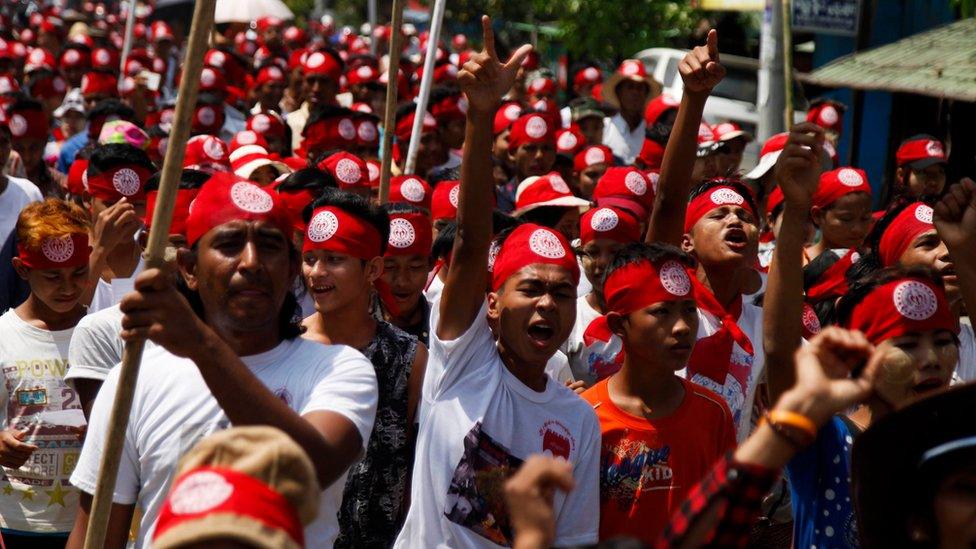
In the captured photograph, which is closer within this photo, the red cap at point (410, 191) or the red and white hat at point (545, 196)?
the red cap at point (410, 191)

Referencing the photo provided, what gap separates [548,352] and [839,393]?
1798 mm

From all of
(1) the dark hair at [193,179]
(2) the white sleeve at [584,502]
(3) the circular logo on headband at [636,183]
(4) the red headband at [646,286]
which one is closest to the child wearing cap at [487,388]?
(2) the white sleeve at [584,502]

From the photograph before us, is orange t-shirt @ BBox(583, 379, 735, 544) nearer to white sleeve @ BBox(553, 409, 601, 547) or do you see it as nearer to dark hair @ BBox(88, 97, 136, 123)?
white sleeve @ BBox(553, 409, 601, 547)

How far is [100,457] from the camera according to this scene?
3752 millimetres

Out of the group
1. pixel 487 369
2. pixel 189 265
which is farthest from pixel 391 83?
pixel 189 265

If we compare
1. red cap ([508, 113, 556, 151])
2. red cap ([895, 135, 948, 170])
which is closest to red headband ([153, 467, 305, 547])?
red cap ([895, 135, 948, 170])

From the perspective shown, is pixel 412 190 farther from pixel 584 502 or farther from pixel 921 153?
pixel 584 502

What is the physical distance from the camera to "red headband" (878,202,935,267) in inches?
244

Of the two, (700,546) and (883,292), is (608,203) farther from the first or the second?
(700,546)

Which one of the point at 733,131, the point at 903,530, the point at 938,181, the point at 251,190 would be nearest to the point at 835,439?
the point at 903,530

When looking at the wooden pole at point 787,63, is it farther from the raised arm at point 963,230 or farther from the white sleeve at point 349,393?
the white sleeve at point 349,393

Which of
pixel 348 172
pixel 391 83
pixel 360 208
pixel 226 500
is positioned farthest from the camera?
pixel 348 172

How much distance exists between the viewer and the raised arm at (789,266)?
411cm

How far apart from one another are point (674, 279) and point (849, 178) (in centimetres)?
387
